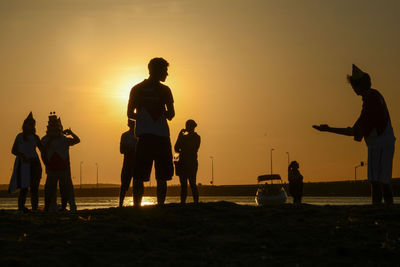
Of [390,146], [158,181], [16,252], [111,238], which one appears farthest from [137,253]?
[390,146]

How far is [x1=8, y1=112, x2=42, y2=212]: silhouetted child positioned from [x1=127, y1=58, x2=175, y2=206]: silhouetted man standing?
431 cm

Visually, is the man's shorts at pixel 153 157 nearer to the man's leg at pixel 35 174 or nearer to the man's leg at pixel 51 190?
the man's leg at pixel 51 190

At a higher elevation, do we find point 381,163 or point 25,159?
point 25,159

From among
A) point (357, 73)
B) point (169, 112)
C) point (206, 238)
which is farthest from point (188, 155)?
point (206, 238)

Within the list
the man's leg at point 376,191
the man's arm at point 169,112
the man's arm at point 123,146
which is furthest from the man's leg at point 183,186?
the man's leg at point 376,191

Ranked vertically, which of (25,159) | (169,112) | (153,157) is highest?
(169,112)

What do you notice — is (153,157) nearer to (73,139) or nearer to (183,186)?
(73,139)

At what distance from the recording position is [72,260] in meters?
7.32

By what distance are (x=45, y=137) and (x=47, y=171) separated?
0.73 meters

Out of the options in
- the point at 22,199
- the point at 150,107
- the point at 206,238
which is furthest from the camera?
the point at 22,199

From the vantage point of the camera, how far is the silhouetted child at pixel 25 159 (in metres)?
14.1

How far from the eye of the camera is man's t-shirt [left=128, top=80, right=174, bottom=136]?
1025cm

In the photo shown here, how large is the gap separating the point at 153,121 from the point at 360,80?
309 centimetres

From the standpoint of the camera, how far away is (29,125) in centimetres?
1429
